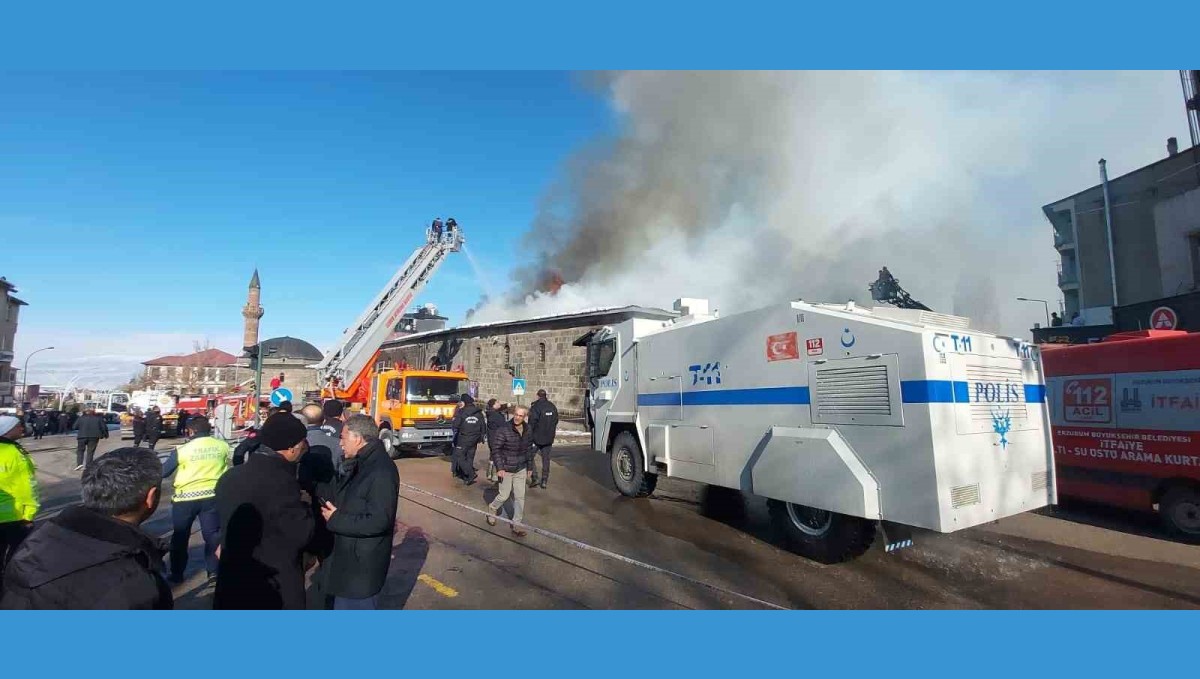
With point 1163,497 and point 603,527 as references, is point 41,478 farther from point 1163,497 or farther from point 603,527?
point 1163,497

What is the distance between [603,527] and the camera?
723 centimetres

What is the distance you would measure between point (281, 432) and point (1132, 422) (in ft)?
30.8

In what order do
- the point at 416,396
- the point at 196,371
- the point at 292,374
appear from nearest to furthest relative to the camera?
the point at 416,396
the point at 292,374
the point at 196,371

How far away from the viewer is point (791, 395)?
5.93 m

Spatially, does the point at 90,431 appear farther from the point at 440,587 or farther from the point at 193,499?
the point at 440,587

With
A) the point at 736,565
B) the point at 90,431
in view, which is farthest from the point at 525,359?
the point at 736,565

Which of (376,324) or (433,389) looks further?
(376,324)

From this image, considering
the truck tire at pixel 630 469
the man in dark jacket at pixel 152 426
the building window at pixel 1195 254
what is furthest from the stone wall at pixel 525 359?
the building window at pixel 1195 254

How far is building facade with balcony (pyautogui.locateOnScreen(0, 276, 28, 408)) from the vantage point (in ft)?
162

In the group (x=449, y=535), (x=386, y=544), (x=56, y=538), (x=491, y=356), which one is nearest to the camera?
(x=56, y=538)

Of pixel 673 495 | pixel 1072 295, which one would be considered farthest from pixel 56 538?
pixel 1072 295

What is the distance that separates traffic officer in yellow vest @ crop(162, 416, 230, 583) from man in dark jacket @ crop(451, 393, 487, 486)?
16.5 ft

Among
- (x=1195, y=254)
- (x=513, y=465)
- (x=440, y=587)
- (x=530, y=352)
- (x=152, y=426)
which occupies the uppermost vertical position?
(x=1195, y=254)

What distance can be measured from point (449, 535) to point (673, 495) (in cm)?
399
